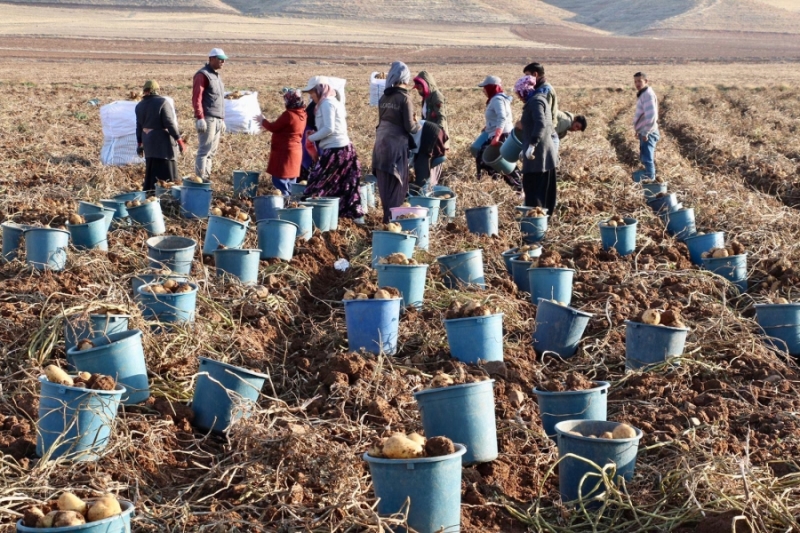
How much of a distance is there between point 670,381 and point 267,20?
3051 inches

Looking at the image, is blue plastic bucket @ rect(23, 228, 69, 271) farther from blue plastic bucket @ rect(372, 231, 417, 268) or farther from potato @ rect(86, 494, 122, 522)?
potato @ rect(86, 494, 122, 522)

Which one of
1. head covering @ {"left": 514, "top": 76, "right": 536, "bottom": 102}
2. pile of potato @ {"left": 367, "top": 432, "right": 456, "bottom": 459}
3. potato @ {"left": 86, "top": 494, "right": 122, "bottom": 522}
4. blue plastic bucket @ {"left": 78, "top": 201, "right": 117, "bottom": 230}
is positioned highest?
head covering @ {"left": 514, "top": 76, "right": 536, "bottom": 102}

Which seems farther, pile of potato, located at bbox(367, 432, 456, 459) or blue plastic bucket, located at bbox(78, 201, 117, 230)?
blue plastic bucket, located at bbox(78, 201, 117, 230)

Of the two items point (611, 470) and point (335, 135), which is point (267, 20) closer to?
point (335, 135)

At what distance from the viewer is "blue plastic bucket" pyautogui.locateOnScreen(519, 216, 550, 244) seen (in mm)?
7527

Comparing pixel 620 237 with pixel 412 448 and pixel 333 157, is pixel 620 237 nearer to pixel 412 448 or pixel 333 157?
pixel 333 157

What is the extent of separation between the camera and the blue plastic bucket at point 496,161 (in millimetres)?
9031

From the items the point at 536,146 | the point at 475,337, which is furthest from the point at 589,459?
the point at 536,146

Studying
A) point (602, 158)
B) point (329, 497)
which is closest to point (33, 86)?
point (602, 158)

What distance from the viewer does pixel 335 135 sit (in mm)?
7746

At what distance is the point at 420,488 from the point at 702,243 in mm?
4633

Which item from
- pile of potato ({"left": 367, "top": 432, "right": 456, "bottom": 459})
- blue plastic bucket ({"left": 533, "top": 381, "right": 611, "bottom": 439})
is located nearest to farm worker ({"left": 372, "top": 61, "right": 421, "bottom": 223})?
blue plastic bucket ({"left": 533, "top": 381, "right": 611, "bottom": 439})

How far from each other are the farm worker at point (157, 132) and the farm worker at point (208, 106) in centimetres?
28

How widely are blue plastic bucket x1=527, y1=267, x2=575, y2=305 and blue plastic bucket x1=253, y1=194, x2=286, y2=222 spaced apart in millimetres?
2609
